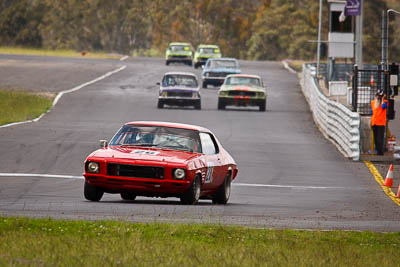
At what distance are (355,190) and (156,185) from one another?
6.87 meters

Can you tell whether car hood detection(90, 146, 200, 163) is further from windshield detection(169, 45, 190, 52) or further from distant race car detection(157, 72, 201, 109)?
windshield detection(169, 45, 190, 52)

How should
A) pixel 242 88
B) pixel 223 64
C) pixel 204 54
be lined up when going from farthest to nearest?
1. pixel 204 54
2. pixel 223 64
3. pixel 242 88

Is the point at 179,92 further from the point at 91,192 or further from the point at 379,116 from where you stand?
the point at 91,192

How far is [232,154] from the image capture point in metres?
27.7

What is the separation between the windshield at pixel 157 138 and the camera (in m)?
15.6

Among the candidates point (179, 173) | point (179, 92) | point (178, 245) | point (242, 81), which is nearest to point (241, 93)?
point (242, 81)

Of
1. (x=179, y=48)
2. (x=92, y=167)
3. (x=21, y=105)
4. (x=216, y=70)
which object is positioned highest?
(x=179, y=48)

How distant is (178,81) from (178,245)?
114 feet

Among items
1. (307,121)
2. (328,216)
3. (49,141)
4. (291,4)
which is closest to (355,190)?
(328,216)

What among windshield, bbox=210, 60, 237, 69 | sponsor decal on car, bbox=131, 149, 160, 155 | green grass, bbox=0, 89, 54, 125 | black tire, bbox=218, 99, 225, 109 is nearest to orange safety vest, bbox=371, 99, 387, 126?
green grass, bbox=0, 89, 54, 125

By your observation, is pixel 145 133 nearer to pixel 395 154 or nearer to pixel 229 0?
pixel 395 154

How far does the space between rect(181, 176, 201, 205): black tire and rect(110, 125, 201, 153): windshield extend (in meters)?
0.73

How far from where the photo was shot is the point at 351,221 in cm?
1398

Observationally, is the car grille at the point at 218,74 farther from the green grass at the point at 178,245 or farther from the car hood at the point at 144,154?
the green grass at the point at 178,245
